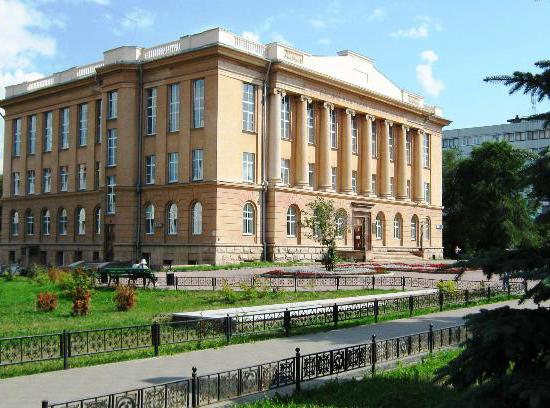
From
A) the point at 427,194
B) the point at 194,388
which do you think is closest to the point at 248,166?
the point at 427,194

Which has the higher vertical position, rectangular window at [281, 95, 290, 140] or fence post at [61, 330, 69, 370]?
rectangular window at [281, 95, 290, 140]

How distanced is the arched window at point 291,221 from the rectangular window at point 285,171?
2.07 m

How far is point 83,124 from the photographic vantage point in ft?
176

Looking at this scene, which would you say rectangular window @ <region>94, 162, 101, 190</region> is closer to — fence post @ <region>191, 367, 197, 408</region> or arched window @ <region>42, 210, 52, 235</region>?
arched window @ <region>42, 210, 52, 235</region>

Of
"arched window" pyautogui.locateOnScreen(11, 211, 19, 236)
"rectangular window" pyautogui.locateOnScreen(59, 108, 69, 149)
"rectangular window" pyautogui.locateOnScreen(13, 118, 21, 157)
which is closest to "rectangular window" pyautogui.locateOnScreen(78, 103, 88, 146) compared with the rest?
"rectangular window" pyautogui.locateOnScreen(59, 108, 69, 149)

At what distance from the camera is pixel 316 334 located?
1684cm

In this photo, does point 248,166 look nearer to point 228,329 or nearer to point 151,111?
point 151,111

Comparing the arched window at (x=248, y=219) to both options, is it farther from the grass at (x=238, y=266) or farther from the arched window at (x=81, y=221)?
the arched window at (x=81, y=221)

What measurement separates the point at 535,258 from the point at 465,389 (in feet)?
5.35

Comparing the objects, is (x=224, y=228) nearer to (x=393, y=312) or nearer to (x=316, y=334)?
(x=393, y=312)

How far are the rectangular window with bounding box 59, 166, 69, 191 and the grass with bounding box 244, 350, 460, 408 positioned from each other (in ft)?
156

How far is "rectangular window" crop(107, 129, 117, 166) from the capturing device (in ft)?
162

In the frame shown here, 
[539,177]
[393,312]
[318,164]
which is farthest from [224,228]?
[539,177]

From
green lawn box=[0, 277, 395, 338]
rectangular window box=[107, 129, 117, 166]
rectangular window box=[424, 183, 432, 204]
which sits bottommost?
green lawn box=[0, 277, 395, 338]
